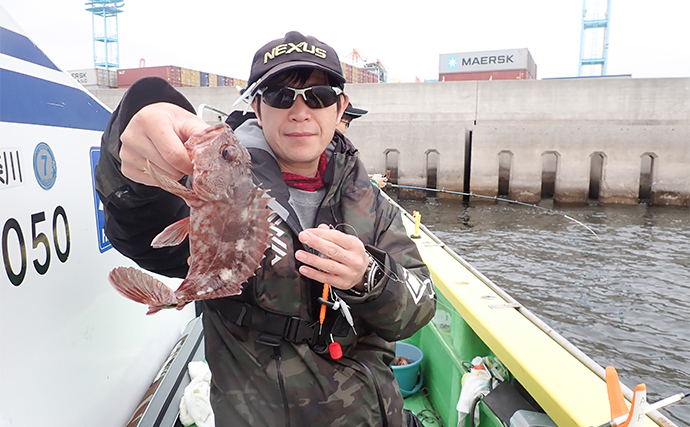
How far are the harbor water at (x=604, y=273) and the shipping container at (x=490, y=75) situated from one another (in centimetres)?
2131

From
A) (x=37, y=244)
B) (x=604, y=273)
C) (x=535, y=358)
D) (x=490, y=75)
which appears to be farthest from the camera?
(x=490, y=75)

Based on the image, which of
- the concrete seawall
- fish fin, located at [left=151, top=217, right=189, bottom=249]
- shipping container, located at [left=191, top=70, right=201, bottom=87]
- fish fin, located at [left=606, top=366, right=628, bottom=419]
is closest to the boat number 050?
fish fin, located at [left=151, top=217, right=189, bottom=249]

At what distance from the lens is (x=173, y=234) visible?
1.54 m

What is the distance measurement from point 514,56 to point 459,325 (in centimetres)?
3820

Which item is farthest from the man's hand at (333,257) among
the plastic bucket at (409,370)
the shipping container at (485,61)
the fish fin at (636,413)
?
the shipping container at (485,61)

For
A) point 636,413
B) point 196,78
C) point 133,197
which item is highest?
point 196,78

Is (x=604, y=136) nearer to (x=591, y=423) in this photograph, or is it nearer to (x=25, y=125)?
(x=591, y=423)

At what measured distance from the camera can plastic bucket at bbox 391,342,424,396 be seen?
385cm

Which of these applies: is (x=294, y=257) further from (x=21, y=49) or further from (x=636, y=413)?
(x=636, y=413)

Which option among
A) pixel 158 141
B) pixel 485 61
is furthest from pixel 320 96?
pixel 485 61

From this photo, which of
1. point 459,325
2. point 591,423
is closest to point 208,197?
point 591,423

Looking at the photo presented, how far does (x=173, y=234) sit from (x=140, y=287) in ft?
0.73

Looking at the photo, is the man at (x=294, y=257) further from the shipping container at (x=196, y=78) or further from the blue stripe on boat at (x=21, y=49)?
the shipping container at (x=196, y=78)

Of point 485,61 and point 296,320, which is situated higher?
point 485,61
